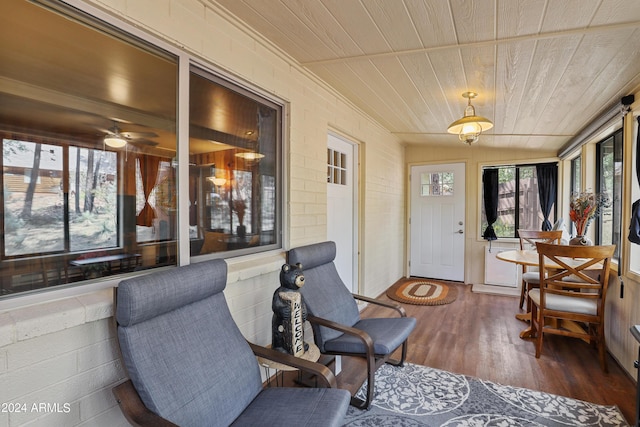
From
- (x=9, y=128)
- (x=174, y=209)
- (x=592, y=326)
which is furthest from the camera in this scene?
(x=592, y=326)

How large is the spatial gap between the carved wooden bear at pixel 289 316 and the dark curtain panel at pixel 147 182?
802 mm

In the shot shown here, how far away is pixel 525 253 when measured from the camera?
144 inches

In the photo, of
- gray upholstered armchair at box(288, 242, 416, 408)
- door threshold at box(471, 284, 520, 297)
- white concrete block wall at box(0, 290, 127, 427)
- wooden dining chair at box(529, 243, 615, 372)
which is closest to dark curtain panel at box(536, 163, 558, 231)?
door threshold at box(471, 284, 520, 297)

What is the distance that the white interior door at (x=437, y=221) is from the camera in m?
5.40

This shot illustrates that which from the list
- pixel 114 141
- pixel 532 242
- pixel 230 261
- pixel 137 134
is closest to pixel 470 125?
pixel 230 261

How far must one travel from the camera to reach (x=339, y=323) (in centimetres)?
236

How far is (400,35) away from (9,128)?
6.43 ft

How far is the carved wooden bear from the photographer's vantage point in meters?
1.90

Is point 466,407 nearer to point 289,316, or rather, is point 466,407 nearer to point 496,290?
point 289,316

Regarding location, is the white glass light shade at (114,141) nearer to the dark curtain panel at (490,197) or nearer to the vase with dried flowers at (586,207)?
the vase with dried flowers at (586,207)

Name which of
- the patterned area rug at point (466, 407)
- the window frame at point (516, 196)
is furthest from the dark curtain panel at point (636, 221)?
the window frame at point (516, 196)

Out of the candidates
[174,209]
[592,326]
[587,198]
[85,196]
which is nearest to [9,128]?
[85,196]

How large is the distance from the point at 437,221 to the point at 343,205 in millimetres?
2525

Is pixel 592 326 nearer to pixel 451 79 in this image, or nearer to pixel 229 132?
pixel 451 79
